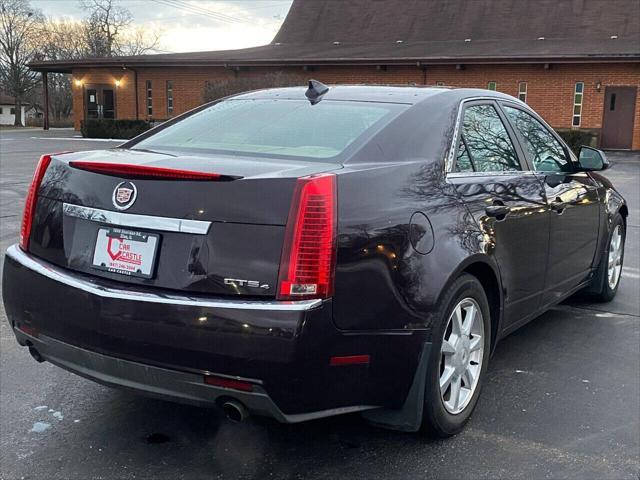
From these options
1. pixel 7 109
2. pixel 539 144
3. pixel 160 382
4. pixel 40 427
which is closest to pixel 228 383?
pixel 160 382

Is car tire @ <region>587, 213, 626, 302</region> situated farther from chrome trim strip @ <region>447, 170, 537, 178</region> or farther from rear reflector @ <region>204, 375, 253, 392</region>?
rear reflector @ <region>204, 375, 253, 392</region>

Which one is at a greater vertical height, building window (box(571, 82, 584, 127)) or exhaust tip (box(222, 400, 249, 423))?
building window (box(571, 82, 584, 127))

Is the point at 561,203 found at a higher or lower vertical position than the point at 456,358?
higher

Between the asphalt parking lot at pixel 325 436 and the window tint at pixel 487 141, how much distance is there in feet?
4.12

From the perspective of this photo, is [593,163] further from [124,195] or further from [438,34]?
[438,34]

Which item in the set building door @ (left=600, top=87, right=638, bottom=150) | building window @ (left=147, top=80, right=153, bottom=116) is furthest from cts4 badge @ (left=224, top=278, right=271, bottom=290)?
building window @ (left=147, top=80, right=153, bottom=116)

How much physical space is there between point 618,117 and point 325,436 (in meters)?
25.6

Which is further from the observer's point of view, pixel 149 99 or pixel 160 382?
pixel 149 99

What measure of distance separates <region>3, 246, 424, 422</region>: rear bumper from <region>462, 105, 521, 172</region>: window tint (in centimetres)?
119

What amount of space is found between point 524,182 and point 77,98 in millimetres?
34614

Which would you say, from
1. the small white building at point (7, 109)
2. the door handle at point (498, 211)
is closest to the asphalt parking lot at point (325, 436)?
the door handle at point (498, 211)

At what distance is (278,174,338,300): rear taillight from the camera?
8.15ft

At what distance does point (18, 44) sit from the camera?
222ft

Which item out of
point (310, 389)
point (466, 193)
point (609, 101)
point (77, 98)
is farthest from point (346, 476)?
point (77, 98)
